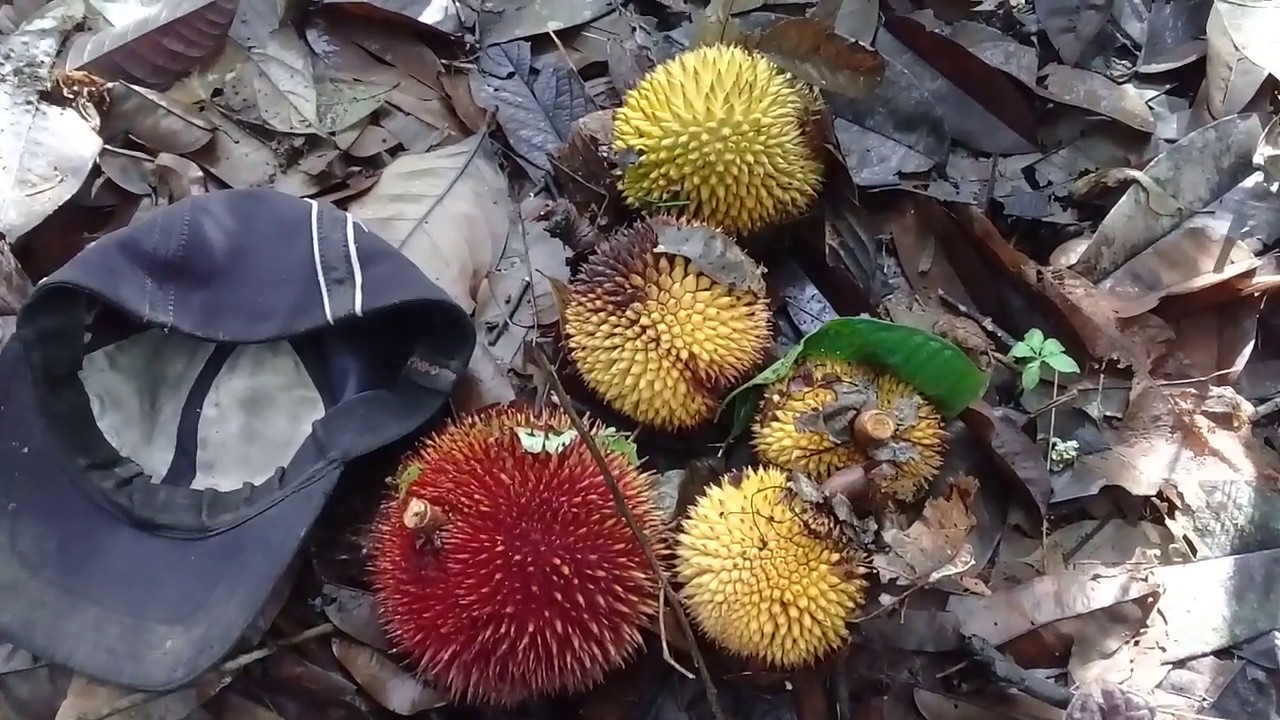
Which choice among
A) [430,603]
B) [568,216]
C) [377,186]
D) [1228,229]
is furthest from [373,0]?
[1228,229]

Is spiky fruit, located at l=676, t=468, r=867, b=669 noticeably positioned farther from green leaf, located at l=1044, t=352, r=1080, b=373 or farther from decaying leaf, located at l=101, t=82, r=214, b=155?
decaying leaf, located at l=101, t=82, r=214, b=155

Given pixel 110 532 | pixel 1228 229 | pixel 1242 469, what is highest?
pixel 1228 229

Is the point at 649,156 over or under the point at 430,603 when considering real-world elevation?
over

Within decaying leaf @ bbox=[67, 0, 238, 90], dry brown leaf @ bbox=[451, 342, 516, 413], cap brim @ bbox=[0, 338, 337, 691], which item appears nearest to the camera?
cap brim @ bbox=[0, 338, 337, 691]

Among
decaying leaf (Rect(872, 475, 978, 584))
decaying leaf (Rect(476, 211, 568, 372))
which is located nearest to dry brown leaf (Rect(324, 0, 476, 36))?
decaying leaf (Rect(476, 211, 568, 372))

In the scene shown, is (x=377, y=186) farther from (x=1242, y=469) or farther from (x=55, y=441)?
(x=1242, y=469)

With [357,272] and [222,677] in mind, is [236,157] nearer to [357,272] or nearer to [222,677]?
[357,272]

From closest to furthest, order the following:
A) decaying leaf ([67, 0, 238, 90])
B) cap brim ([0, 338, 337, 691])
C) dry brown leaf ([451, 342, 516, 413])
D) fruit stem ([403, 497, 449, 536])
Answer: fruit stem ([403, 497, 449, 536]), cap brim ([0, 338, 337, 691]), dry brown leaf ([451, 342, 516, 413]), decaying leaf ([67, 0, 238, 90])

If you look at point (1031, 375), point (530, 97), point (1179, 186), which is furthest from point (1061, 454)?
point (530, 97)
